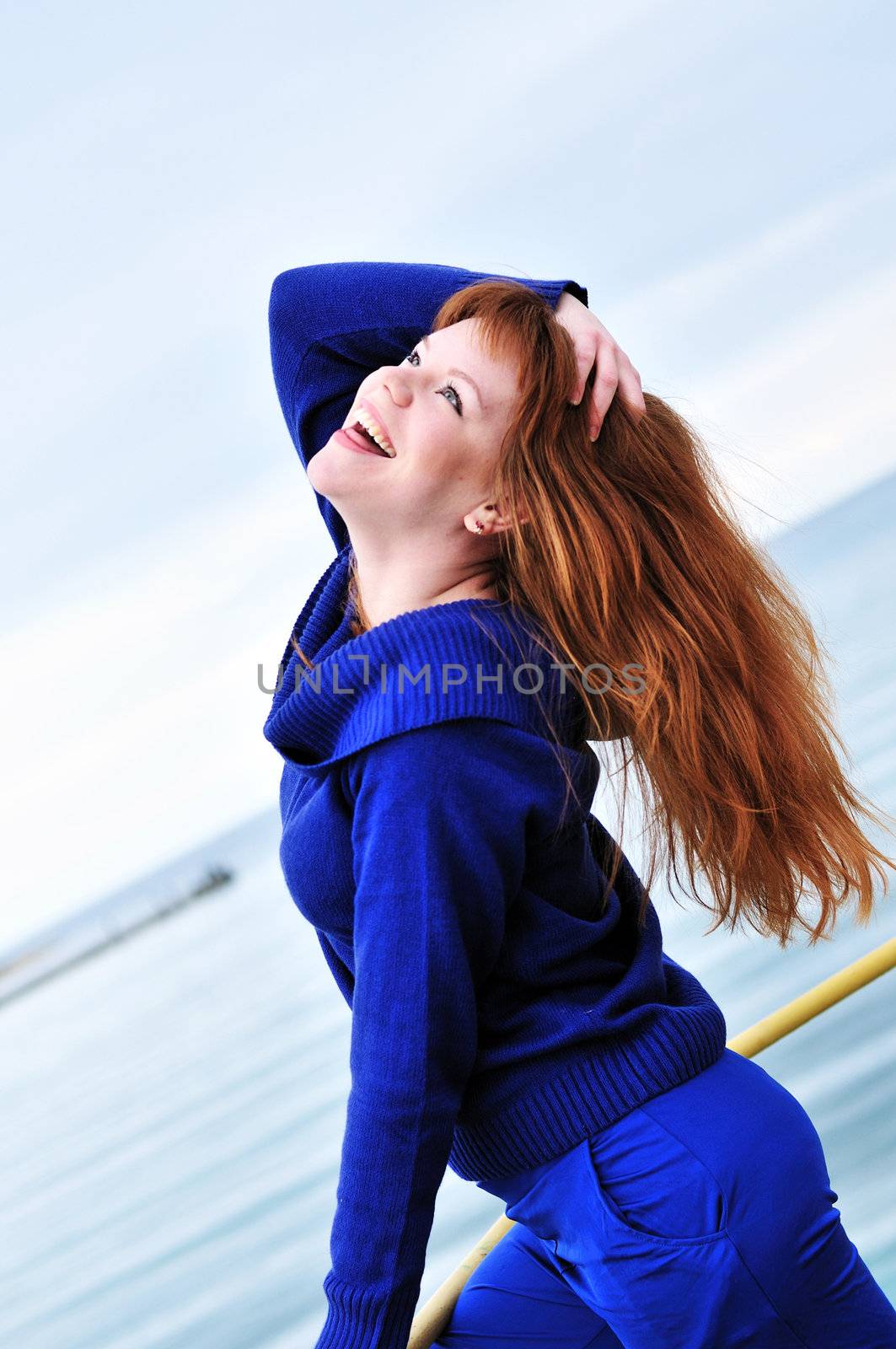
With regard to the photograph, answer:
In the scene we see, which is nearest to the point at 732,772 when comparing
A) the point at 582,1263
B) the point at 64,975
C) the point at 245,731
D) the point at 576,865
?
the point at 576,865

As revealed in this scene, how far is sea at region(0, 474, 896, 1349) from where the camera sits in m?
3.82

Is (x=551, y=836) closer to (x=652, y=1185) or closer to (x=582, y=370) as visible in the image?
(x=652, y=1185)

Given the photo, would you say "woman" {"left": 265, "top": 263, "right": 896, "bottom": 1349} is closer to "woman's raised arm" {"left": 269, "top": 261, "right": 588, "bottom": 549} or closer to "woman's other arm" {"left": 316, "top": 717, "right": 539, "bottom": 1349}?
"woman's other arm" {"left": 316, "top": 717, "right": 539, "bottom": 1349}

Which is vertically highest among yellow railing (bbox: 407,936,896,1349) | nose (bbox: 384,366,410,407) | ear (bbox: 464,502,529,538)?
nose (bbox: 384,366,410,407)

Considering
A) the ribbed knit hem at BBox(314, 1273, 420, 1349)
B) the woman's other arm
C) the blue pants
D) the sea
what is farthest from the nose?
the ribbed knit hem at BBox(314, 1273, 420, 1349)

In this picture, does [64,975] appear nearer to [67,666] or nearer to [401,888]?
[67,666]

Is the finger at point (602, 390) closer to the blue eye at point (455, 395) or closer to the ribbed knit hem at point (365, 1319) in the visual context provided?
the blue eye at point (455, 395)

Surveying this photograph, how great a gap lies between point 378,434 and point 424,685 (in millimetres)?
336

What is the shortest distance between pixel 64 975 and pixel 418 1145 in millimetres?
21302

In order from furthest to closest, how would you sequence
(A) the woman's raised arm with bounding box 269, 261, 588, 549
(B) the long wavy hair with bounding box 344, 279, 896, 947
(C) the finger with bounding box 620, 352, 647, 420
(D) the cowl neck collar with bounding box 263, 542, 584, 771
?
(A) the woman's raised arm with bounding box 269, 261, 588, 549
(C) the finger with bounding box 620, 352, 647, 420
(B) the long wavy hair with bounding box 344, 279, 896, 947
(D) the cowl neck collar with bounding box 263, 542, 584, 771

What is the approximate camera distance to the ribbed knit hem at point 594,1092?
113 centimetres

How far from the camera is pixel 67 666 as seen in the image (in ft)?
62.7

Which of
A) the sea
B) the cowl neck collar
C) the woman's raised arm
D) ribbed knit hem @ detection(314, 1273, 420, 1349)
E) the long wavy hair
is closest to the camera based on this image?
ribbed knit hem @ detection(314, 1273, 420, 1349)

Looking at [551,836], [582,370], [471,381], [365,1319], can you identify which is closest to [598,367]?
[582,370]
